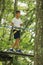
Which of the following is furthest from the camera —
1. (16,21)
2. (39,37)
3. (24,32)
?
(24,32)

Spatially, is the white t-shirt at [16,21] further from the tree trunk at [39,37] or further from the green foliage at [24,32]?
the tree trunk at [39,37]

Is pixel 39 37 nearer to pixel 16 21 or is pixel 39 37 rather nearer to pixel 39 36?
pixel 39 36

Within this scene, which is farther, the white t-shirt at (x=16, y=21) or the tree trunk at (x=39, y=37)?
the white t-shirt at (x=16, y=21)

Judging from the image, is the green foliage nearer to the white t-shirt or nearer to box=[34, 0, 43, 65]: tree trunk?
the white t-shirt

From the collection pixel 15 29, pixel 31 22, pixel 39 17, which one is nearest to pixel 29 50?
pixel 31 22

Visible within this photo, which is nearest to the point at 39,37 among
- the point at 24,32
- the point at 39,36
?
the point at 39,36

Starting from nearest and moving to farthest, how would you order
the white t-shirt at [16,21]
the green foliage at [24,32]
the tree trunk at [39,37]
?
the tree trunk at [39,37], the white t-shirt at [16,21], the green foliage at [24,32]

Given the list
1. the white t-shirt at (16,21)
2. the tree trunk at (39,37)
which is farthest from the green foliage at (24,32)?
the tree trunk at (39,37)

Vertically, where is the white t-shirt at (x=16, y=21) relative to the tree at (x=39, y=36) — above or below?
below

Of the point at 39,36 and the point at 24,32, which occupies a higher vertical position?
the point at 39,36

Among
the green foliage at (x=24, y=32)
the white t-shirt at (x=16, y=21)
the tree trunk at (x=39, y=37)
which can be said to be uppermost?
the tree trunk at (x=39, y=37)

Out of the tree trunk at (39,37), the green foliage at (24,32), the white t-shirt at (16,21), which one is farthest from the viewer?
the green foliage at (24,32)

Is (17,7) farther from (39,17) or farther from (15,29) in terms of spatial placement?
(39,17)

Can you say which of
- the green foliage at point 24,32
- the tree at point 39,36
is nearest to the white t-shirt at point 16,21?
the green foliage at point 24,32
